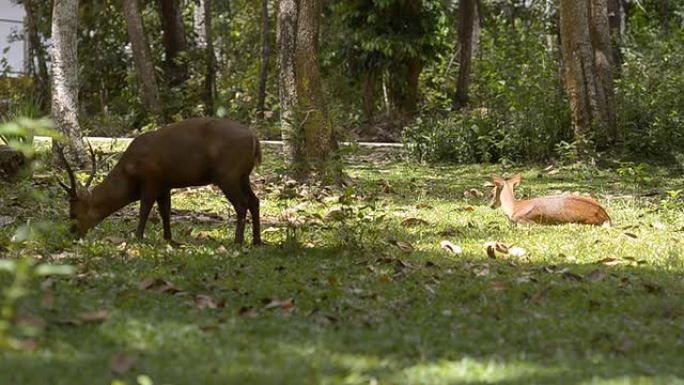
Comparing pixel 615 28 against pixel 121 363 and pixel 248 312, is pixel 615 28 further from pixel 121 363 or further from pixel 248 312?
pixel 121 363

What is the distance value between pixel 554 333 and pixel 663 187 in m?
9.21

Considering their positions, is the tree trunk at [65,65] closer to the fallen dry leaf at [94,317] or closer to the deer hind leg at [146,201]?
the deer hind leg at [146,201]

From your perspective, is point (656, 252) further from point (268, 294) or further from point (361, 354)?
point (361, 354)

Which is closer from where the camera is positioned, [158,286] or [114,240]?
[158,286]

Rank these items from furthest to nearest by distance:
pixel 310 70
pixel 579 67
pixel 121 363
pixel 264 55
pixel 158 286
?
1. pixel 264 55
2. pixel 579 67
3. pixel 310 70
4. pixel 158 286
5. pixel 121 363

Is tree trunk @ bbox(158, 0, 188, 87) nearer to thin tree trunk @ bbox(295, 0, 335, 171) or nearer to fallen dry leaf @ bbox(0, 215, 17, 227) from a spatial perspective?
thin tree trunk @ bbox(295, 0, 335, 171)

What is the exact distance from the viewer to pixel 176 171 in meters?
8.84

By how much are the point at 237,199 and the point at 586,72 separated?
380 inches

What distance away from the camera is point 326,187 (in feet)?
41.4

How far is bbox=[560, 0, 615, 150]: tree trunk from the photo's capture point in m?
16.9

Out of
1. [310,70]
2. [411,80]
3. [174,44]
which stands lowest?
[411,80]

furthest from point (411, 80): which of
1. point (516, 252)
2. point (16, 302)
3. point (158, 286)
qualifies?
point (16, 302)

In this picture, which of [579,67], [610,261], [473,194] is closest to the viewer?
[610,261]

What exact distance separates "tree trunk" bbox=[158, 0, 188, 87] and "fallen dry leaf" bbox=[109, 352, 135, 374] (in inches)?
923
